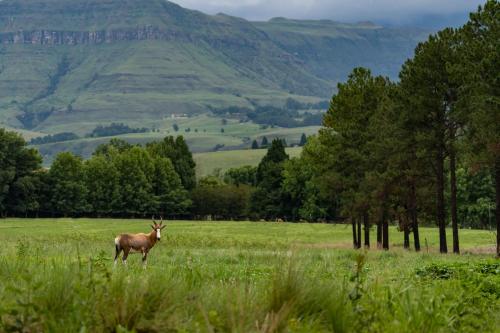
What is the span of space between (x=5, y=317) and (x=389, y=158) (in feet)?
145

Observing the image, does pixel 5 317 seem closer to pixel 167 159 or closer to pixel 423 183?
pixel 423 183

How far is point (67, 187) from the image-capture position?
11888 centimetres

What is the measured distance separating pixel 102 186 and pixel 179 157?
20.9 m

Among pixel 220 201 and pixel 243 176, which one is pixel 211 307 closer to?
pixel 220 201

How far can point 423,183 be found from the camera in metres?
50.9

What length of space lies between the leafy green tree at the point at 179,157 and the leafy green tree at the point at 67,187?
61.1 ft

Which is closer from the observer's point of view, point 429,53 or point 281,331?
point 281,331

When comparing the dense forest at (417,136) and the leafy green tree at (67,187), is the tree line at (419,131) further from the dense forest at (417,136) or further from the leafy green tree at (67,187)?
the leafy green tree at (67,187)

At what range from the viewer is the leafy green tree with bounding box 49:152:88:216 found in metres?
119

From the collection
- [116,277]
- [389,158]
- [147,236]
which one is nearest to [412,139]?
[389,158]

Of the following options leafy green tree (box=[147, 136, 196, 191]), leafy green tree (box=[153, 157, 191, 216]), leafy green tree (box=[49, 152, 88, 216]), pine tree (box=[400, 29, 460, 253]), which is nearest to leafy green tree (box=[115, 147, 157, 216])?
leafy green tree (box=[153, 157, 191, 216])

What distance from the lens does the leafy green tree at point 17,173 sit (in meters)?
114

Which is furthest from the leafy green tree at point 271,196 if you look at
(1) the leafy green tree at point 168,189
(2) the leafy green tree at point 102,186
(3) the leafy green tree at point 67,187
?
(3) the leafy green tree at point 67,187

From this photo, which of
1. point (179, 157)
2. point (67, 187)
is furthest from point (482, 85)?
point (179, 157)
